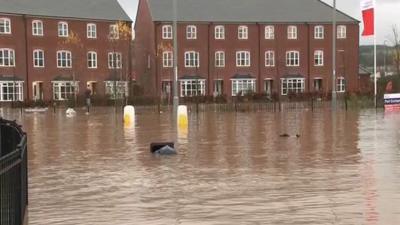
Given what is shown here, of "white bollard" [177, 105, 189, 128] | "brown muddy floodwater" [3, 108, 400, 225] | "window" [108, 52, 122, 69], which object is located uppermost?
"window" [108, 52, 122, 69]

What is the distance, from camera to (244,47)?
77.3 meters

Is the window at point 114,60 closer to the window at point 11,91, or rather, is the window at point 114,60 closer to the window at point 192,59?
the window at point 192,59

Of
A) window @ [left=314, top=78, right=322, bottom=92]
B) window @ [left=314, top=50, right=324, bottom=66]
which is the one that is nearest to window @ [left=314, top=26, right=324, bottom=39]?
window @ [left=314, top=50, right=324, bottom=66]

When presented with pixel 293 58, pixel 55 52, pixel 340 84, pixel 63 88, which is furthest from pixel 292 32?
pixel 55 52

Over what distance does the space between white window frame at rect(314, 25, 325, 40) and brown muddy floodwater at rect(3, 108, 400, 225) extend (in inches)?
2315

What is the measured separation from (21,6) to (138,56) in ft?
54.8

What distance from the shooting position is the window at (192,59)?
7588 centimetres

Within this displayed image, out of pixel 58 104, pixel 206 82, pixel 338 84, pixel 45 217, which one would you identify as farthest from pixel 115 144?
pixel 338 84

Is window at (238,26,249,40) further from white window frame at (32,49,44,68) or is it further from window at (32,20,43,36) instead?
white window frame at (32,49,44,68)

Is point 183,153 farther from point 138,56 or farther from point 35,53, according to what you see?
point 138,56

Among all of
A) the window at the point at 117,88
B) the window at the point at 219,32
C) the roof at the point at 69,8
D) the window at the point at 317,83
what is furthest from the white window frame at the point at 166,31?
the window at the point at 317,83

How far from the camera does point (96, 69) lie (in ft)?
239

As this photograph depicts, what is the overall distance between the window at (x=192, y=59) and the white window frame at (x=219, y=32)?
330 centimetres

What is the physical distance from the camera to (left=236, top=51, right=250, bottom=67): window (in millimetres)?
77062
